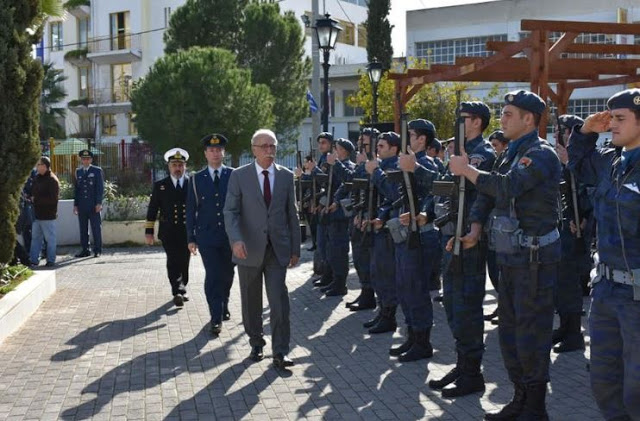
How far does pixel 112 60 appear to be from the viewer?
46219 millimetres

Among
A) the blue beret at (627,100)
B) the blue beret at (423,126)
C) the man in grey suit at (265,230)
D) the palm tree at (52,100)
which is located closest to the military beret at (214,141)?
the man in grey suit at (265,230)

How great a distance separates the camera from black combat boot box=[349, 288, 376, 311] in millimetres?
9688

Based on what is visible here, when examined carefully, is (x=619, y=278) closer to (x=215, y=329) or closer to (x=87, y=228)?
(x=215, y=329)

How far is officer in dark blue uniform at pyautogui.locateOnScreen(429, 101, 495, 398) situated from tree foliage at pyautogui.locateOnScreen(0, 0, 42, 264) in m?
5.53

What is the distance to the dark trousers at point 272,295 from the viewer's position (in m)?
7.07

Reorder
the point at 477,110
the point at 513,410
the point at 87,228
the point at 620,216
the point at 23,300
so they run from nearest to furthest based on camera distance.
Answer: the point at 620,216
the point at 513,410
the point at 477,110
the point at 23,300
the point at 87,228

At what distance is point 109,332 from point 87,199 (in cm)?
736

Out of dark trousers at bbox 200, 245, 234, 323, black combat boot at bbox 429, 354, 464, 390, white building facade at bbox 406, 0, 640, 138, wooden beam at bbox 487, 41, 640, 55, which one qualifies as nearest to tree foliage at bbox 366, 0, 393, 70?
white building facade at bbox 406, 0, 640, 138

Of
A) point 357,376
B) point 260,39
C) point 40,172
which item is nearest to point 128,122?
point 260,39

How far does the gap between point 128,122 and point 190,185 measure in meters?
38.9

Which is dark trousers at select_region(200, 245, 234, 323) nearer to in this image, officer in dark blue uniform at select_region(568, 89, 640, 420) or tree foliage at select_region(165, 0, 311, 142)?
officer in dark blue uniform at select_region(568, 89, 640, 420)

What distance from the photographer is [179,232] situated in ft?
33.1

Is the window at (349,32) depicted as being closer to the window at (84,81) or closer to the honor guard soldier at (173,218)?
the window at (84,81)

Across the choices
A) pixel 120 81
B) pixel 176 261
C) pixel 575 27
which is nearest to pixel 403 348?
pixel 176 261
